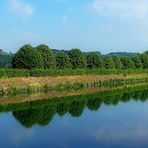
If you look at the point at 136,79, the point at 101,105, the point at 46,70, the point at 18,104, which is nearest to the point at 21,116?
the point at 18,104

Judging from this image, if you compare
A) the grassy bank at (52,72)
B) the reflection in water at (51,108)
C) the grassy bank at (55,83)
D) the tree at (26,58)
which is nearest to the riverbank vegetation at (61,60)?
the tree at (26,58)

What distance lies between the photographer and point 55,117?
24.9 metres

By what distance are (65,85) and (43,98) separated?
43.0 feet

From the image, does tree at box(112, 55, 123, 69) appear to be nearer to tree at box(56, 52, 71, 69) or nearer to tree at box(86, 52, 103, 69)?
tree at box(86, 52, 103, 69)

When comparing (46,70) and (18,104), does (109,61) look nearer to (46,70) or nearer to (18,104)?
(46,70)

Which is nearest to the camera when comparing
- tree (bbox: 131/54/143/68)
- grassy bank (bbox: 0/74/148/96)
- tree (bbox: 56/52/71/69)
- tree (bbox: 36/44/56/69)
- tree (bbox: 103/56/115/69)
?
Result: grassy bank (bbox: 0/74/148/96)

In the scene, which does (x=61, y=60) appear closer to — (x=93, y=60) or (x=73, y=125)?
(x=93, y=60)

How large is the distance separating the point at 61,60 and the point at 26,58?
8232mm

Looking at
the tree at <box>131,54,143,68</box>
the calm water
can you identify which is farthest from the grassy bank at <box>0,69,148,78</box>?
the calm water

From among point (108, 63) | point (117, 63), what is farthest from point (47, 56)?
point (117, 63)

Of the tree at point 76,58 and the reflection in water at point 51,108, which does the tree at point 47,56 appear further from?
the reflection in water at point 51,108

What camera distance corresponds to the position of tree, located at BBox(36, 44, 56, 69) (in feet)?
164

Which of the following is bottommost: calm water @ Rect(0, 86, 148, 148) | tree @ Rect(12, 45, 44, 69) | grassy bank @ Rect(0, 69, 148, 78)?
calm water @ Rect(0, 86, 148, 148)

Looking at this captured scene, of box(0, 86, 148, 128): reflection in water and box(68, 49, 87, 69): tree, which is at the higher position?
box(68, 49, 87, 69): tree
